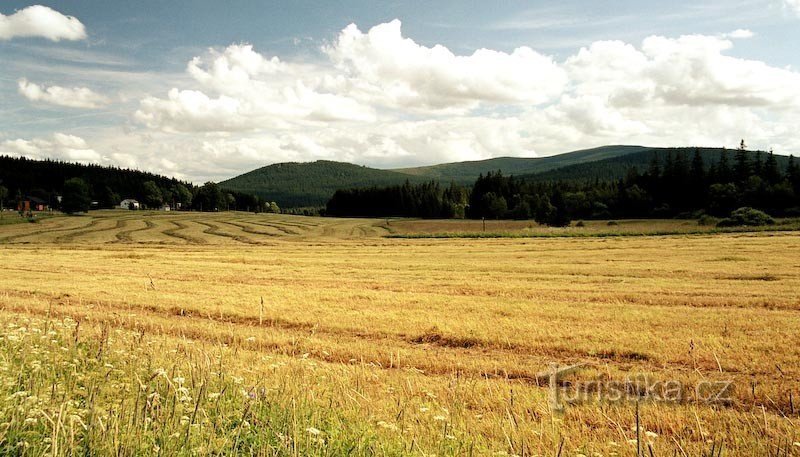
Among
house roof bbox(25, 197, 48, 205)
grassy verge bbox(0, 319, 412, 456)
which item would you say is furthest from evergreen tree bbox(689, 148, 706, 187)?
house roof bbox(25, 197, 48, 205)

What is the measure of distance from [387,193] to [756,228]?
117404 millimetres

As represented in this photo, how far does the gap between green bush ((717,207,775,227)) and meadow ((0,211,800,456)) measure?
66.1 m

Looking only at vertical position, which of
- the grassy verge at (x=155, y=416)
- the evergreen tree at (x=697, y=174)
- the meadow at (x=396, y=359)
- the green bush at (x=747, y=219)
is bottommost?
the meadow at (x=396, y=359)

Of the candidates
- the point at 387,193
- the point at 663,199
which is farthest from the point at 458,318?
the point at 387,193

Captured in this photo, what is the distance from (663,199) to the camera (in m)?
124

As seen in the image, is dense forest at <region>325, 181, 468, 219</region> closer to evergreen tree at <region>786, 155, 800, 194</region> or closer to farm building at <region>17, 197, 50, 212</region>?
evergreen tree at <region>786, 155, 800, 194</region>

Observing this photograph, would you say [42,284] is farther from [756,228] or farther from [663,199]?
[663,199]

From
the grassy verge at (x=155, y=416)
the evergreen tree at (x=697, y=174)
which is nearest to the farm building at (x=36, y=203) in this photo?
the evergreen tree at (x=697, y=174)

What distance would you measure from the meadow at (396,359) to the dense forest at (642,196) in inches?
3396

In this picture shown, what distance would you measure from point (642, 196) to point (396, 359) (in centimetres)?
12653

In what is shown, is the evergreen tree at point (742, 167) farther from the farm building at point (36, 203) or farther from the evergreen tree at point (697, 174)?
the farm building at point (36, 203)

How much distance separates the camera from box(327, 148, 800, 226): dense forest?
106 m

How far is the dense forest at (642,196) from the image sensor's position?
106m

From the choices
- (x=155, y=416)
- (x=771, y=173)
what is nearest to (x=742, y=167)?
(x=771, y=173)
